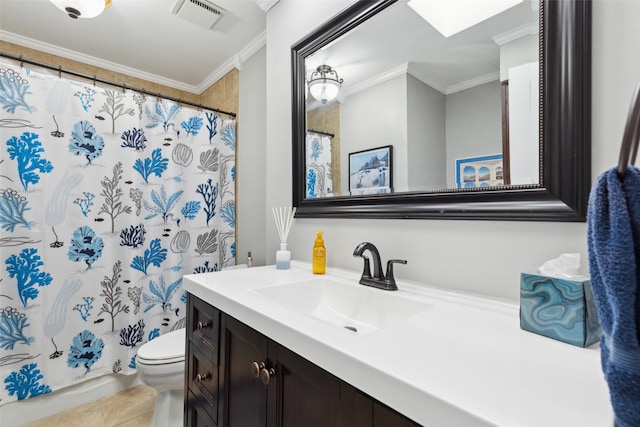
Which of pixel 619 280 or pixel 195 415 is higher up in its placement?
pixel 619 280

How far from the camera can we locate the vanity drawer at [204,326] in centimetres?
102

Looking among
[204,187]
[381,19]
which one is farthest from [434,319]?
[204,187]

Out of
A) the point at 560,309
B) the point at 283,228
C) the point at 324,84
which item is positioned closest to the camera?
the point at 560,309

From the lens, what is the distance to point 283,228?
1.51 metres

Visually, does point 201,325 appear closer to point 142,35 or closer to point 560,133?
point 560,133

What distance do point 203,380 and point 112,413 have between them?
1.12 meters

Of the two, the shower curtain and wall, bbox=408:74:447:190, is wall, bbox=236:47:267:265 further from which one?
wall, bbox=408:74:447:190

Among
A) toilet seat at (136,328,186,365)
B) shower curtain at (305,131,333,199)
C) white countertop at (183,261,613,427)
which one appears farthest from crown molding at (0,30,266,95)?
white countertop at (183,261,613,427)

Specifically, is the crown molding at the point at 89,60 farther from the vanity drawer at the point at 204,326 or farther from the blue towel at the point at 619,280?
the blue towel at the point at 619,280

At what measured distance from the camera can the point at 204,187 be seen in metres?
2.20

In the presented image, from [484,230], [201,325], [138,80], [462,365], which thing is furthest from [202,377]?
[138,80]

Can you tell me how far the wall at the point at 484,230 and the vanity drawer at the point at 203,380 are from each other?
2.01ft

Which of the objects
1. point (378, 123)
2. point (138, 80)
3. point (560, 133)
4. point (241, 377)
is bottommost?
point (241, 377)

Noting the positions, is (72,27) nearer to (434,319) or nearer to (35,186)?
(35,186)
